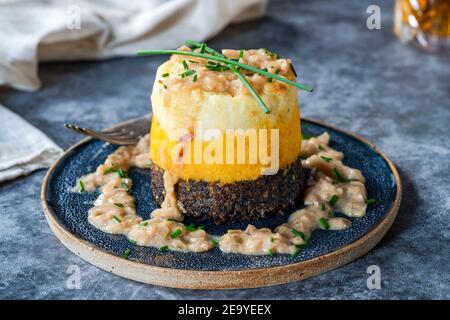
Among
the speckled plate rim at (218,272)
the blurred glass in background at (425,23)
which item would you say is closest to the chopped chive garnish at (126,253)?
the speckled plate rim at (218,272)

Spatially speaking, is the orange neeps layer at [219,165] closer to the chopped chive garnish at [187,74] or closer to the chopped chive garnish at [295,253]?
the chopped chive garnish at [187,74]

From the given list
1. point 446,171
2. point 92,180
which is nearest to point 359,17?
point 446,171

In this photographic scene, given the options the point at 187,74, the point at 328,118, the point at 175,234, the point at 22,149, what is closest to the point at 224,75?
the point at 187,74

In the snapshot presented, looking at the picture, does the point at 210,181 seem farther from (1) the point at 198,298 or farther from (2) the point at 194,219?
(1) the point at 198,298

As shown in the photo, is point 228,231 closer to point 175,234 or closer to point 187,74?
point 175,234

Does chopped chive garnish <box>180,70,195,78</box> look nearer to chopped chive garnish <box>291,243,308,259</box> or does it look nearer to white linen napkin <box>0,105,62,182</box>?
chopped chive garnish <box>291,243,308,259</box>
